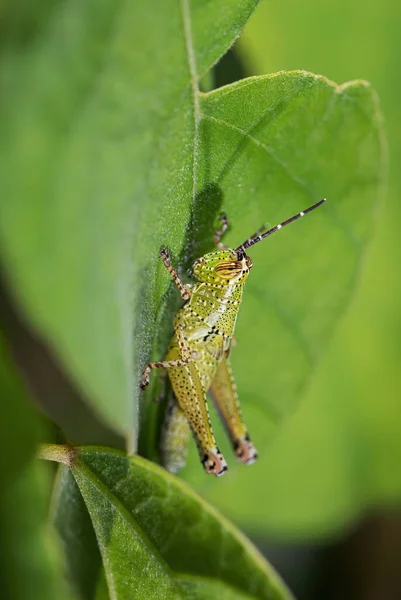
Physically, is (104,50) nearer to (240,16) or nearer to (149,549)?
(240,16)

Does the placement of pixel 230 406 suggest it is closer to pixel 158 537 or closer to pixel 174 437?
pixel 174 437

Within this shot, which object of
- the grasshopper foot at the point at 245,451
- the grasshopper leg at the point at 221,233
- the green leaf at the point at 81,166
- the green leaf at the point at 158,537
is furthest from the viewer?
the grasshopper foot at the point at 245,451

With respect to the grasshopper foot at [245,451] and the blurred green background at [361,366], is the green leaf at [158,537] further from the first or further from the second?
the blurred green background at [361,366]

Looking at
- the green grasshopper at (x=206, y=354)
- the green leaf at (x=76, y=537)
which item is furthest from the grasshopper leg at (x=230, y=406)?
the green leaf at (x=76, y=537)

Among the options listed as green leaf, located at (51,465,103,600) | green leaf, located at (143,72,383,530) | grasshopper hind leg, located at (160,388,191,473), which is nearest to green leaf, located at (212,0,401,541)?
green leaf, located at (143,72,383,530)

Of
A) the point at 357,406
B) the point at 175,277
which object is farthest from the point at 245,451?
the point at 357,406

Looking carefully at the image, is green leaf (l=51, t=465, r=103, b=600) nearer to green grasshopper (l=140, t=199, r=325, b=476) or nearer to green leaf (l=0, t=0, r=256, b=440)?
green grasshopper (l=140, t=199, r=325, b=476)
